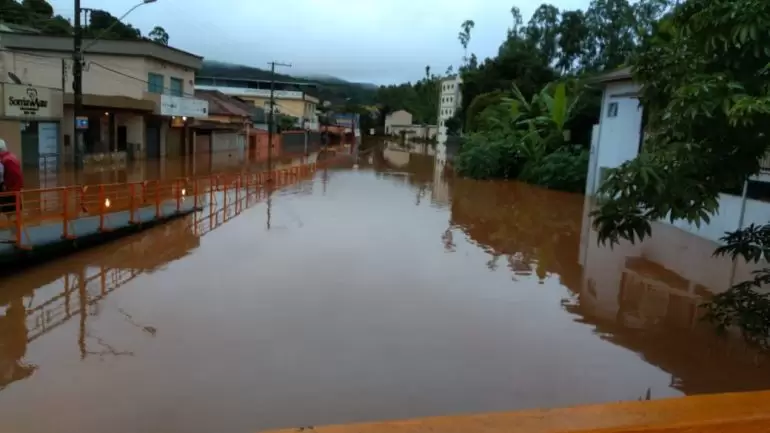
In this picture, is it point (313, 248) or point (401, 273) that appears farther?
point (313, 248)

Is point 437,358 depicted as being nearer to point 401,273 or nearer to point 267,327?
point 267,327

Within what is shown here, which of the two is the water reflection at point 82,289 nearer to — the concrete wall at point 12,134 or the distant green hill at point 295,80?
the concrete wall at point 12,134

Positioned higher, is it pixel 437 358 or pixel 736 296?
pixel 736 296

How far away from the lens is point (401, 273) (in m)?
11.2

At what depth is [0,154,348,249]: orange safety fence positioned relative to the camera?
10.6m

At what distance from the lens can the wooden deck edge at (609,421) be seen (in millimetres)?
1856

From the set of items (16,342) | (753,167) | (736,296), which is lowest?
(16,342)

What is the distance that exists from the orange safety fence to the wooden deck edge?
9.84m

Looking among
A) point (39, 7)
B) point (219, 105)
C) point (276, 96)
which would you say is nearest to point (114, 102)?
point (219, 105)

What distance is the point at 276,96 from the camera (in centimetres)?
7662

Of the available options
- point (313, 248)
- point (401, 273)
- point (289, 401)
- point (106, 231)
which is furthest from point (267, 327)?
point (106, 231)

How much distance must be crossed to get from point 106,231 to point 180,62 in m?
27.7

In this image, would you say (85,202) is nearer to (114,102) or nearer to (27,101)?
(27,101)

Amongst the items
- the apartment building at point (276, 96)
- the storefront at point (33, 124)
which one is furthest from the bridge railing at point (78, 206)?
the apartment building at point (276, 96)
